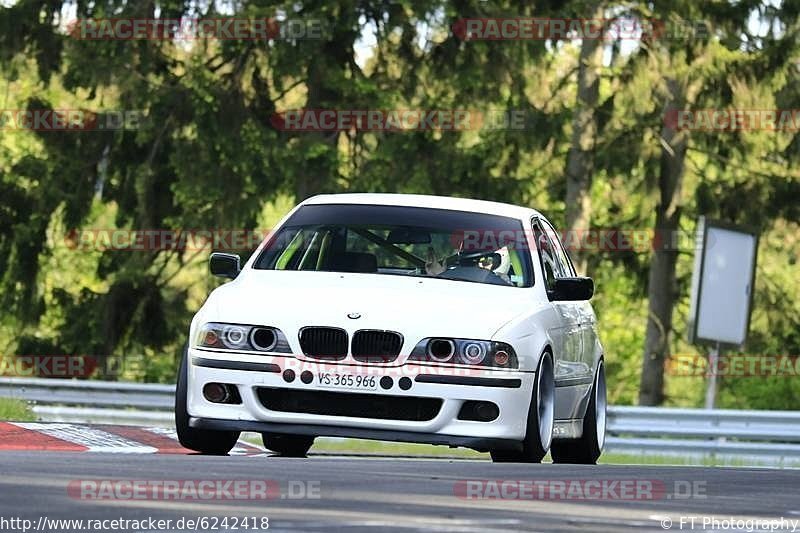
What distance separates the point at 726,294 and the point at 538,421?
13.1m

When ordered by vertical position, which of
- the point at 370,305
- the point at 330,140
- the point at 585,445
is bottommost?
the point at 585,445

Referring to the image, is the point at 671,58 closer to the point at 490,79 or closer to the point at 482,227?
the point at 490,79

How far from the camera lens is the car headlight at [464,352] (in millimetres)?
11039

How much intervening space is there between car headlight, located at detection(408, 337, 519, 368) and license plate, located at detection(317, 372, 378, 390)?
0.25 m

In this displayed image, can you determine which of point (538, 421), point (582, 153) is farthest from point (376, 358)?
point (582, 153)

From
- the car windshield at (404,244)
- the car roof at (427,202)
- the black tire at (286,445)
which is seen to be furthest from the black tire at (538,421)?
the black tire at (286,445)

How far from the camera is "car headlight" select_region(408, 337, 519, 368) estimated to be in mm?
11039

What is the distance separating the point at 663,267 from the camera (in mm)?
35406

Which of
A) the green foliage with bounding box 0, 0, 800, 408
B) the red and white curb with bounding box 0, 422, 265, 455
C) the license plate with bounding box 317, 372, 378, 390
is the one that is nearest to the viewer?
the license plate with bounding box 317, 372, 378, 390

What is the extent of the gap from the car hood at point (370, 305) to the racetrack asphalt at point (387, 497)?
0.77 meters

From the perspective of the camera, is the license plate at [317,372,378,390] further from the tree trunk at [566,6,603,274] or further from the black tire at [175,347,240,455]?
the tree trunk at [566,6,603,274]

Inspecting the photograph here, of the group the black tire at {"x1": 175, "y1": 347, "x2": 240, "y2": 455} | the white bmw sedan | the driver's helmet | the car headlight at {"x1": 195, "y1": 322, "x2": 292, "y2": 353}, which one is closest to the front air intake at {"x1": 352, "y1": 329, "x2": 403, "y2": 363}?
the white bmw sedan

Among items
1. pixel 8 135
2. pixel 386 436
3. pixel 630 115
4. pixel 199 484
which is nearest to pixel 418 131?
pixel 630 115

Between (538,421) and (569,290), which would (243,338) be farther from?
(569,290)
